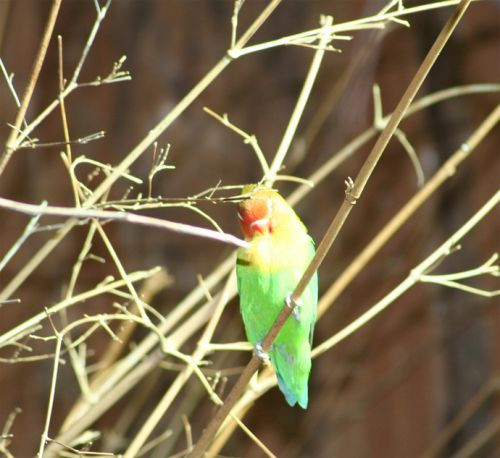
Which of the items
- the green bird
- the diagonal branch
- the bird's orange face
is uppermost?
the diagonal branch

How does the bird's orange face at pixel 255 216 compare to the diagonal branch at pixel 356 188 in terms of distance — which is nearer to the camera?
the diagonal branch at pixel 356 188

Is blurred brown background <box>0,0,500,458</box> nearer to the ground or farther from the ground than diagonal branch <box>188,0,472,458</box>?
nearer to the ground

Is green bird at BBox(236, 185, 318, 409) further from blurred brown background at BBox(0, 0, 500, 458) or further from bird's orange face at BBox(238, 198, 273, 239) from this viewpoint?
blurred brown background at BBox(0, 0, 500, 458)

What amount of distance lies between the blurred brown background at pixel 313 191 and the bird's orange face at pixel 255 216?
80 centimetres

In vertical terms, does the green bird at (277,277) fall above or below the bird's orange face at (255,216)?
below

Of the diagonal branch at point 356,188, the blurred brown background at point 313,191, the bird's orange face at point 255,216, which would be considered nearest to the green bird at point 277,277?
the bird's orange face at point 255,216

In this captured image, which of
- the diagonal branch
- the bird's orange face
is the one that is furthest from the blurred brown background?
the diagonal branch

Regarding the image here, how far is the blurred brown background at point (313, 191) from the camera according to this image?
195cm

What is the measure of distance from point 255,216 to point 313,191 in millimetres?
Result: 916

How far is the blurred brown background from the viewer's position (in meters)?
1.95

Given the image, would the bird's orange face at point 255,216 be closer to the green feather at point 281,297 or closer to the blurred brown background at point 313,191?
the green feather at point 281,297

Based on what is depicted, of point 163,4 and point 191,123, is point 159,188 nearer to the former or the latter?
point 191,123

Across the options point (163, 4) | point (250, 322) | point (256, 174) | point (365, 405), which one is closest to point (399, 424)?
point (365, 405)

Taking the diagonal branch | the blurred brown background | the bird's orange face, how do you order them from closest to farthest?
the diagonal branch < the bird's orange face < the blurred brown background
